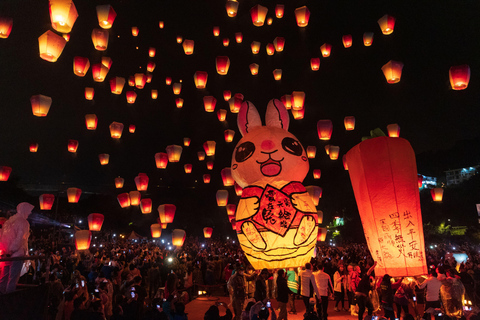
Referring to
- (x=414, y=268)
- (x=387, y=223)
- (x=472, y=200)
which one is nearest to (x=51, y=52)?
(x=387, y=223)

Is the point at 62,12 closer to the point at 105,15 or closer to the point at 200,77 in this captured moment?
the point at 105,15

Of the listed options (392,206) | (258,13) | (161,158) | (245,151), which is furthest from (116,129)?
(392,206)

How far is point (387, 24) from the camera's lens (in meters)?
12.5

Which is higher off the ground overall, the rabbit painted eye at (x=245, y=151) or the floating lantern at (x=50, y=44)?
the floating lantern at (x=50, y=44)

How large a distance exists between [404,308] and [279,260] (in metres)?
2.56

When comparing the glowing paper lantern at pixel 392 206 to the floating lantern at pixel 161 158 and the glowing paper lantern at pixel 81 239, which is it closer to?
the glowing paper lantern at pixel 81 239

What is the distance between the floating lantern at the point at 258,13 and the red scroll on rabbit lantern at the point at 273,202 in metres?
6.18

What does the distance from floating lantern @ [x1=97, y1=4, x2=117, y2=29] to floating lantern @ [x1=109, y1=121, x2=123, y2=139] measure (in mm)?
4208

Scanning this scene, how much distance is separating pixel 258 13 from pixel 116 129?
7.18 metres

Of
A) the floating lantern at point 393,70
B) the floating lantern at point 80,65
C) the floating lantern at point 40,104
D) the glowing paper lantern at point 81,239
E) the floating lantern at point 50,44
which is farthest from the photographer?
the glowing paper lantern at point 81,239

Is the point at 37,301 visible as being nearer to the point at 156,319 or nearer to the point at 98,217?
the point at 156,319

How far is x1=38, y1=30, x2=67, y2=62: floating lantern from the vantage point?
796 centimetres

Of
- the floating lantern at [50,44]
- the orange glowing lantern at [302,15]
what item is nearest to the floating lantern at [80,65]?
the floating lantern at [50,44]

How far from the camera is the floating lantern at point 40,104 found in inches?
393
